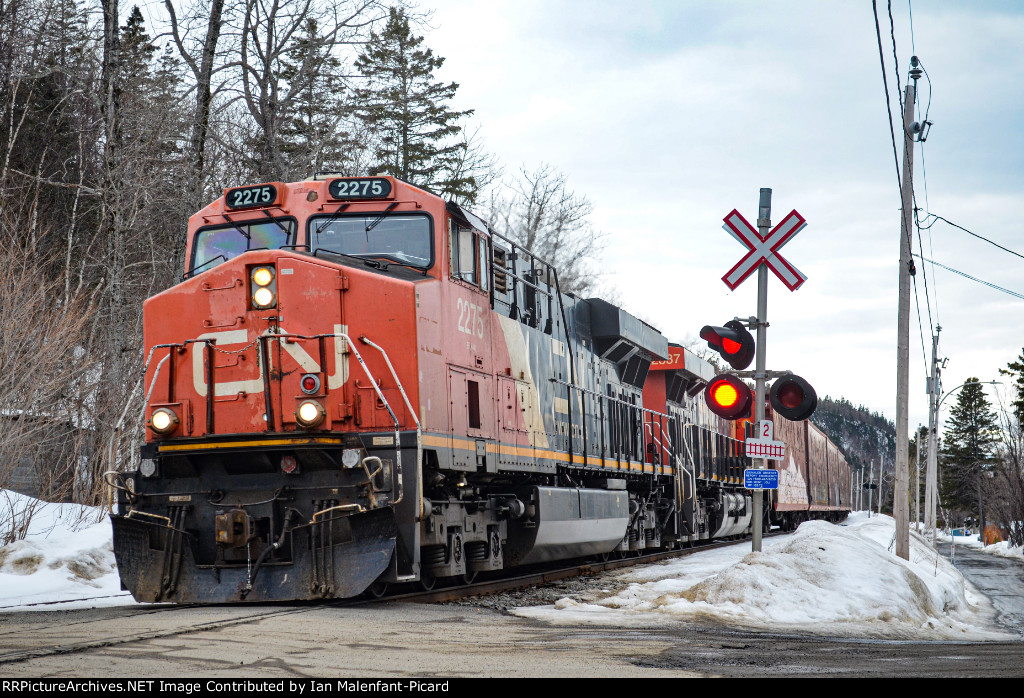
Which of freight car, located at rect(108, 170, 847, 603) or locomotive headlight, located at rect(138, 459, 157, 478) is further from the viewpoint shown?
locomotive headlight, located at rect(138, 459, 157, 478)

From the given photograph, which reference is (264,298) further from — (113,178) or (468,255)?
(113,178)

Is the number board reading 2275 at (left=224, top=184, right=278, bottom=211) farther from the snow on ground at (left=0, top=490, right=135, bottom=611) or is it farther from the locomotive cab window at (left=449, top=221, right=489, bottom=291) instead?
the snow on ground at (left=0, top=490, right=135, bottom=611)

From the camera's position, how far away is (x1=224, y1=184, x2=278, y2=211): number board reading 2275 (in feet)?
32.3

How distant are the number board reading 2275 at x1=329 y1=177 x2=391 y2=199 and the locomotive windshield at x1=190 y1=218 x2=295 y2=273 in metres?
0.53

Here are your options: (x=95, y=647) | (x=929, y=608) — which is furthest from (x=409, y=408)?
(x=929, y=608)

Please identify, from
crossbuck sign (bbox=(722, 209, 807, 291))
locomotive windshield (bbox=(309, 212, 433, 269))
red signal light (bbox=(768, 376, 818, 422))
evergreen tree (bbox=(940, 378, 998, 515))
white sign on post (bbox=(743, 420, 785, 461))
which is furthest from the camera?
evergreen tree (bbox=(940, 378, 998, 515))

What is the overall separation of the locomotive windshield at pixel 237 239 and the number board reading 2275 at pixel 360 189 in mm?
525

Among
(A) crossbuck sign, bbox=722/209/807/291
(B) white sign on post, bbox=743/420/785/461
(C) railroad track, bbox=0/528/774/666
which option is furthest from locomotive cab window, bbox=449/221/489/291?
(B) white sign on post, bbox=743/420/785/461

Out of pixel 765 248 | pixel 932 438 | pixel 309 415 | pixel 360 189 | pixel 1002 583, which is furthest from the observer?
pixel 932 438

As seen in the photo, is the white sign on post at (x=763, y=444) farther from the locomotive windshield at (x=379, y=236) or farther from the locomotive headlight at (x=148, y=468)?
the locomotive headlight at (x=148, y=468)

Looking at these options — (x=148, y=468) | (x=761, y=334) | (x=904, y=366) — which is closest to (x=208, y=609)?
(x=148, y=468)

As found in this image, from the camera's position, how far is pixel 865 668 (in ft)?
19.2

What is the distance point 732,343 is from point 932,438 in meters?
34.1

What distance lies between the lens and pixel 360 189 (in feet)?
32.0
